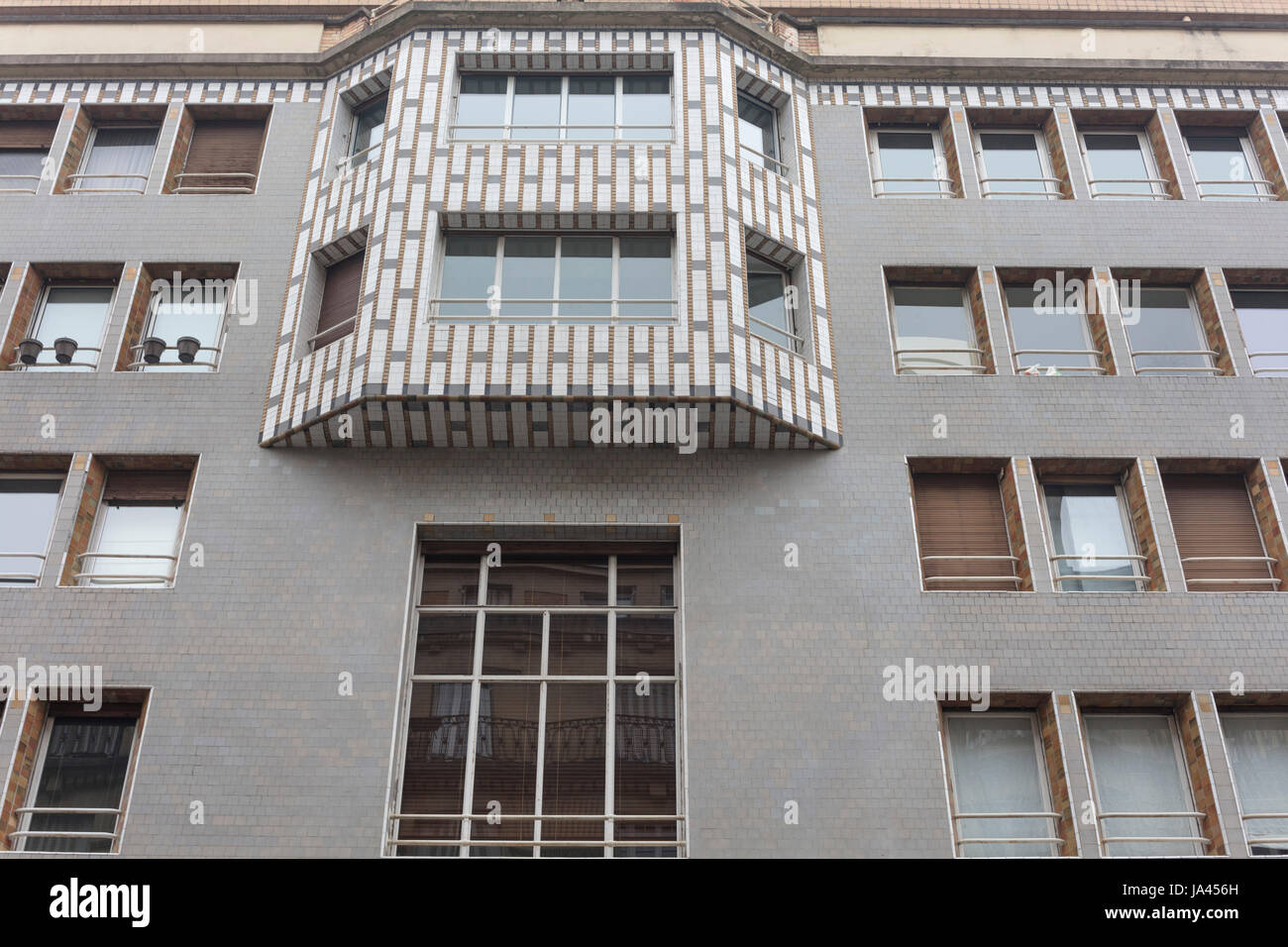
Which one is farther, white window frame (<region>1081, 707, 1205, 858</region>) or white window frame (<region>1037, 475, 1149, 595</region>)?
white window frame (<region>1037, 475, 1149, 595</region>)

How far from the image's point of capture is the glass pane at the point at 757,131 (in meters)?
17.3

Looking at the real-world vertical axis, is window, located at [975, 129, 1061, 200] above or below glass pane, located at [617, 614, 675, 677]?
above

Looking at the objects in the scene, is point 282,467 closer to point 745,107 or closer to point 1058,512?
point 745,107

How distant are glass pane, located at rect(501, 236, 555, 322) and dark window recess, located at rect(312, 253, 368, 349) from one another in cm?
227

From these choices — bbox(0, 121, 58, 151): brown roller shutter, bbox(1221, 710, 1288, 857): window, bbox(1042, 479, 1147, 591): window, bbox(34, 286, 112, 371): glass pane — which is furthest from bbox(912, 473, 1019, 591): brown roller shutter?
bbox(0, 121, 58, 151): brown roller shutter

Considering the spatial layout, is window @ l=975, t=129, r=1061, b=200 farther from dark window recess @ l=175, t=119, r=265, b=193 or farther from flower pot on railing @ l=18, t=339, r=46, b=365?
flower pot on railing @ l=18, t=339, r=46, b=365

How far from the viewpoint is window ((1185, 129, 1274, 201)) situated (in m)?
17.9

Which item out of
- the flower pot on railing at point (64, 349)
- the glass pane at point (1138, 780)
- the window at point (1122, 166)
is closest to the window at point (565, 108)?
the flower pot on railing at point (64, 349)

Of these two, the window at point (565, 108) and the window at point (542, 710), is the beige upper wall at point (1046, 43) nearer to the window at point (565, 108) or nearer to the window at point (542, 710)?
the window at point (565, 108)

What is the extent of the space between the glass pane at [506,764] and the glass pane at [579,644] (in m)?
0.48

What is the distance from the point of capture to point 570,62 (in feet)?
57.6
